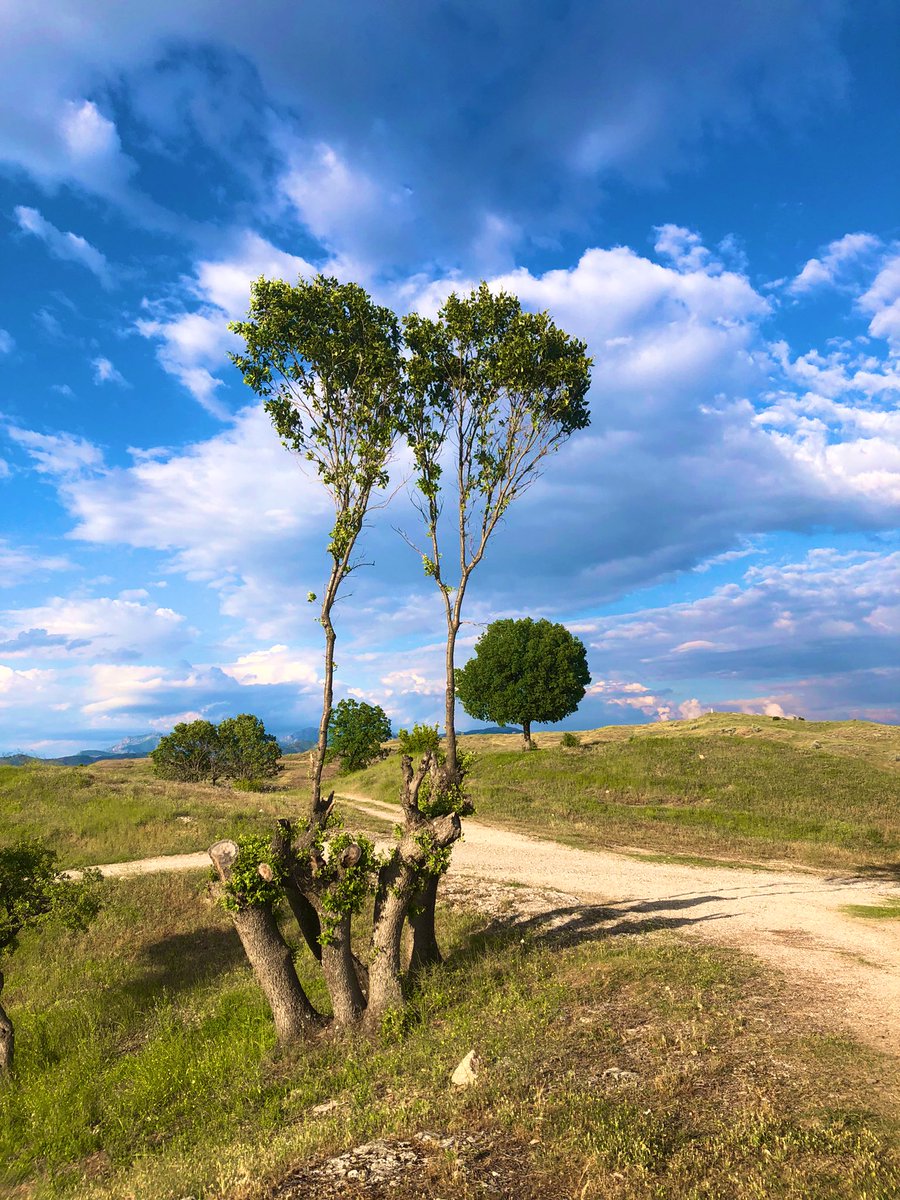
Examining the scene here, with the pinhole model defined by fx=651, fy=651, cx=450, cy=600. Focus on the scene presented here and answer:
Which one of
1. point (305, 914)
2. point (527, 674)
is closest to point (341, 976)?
point (305, 914)

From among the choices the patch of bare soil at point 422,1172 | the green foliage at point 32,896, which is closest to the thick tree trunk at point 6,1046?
the green foliage at point 32,896

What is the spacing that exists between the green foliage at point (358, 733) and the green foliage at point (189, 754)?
15385 millimetres

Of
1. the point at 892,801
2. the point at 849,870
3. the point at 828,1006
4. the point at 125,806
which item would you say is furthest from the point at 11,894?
the point at 892,801

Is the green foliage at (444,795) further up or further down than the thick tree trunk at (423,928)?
further up

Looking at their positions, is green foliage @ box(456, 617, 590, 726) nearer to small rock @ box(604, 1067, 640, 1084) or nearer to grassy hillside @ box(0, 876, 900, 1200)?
grassy hillside @ box(0, 876, 900, 1200)

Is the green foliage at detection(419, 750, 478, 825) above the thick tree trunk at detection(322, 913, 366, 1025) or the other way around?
above

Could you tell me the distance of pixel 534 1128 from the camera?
7020mm

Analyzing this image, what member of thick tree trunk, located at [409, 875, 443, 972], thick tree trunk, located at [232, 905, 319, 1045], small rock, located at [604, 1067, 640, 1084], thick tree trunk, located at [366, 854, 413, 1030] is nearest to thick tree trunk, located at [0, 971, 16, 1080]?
thick tree trunk, located at [232, 905, 319, 1045]

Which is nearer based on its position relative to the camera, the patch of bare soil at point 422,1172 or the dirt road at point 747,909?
the patch of bare soil at point 422,1172

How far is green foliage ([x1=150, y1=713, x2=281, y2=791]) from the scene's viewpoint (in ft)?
250

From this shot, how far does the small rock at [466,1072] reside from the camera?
8352 mm

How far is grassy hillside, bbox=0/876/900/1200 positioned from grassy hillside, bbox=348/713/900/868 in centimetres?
1764

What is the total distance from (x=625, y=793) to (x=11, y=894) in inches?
1290

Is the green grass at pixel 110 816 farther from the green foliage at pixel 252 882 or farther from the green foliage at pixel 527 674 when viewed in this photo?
the green foliage at pixel 527 674
